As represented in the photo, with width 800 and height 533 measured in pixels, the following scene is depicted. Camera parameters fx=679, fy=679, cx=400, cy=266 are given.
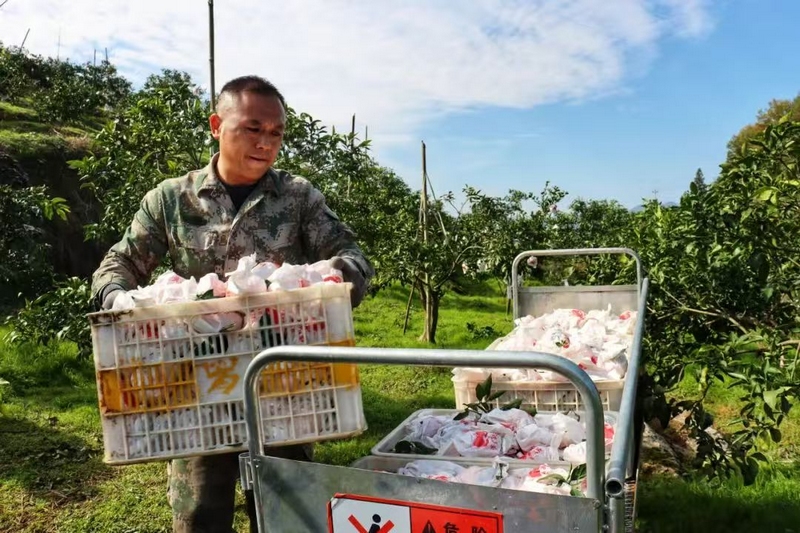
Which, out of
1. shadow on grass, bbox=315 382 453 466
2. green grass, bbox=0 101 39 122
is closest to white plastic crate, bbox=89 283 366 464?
shadow on grass, bbox=315 382 453 466

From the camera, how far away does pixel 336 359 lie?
4.58 feet

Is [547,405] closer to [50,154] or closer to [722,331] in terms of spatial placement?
[722,331]

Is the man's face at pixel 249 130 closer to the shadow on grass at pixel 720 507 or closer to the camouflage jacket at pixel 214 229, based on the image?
the camouflage jacket at pixel 214 229

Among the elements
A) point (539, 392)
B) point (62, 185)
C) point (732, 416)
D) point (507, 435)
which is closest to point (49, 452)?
point (539, 392)

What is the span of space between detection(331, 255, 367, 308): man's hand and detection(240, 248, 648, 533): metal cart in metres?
0.67

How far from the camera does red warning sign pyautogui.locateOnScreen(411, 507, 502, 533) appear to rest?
1.27m

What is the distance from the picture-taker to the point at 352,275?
2.14 meters

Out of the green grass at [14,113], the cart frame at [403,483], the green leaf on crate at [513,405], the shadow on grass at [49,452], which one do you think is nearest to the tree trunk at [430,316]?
the shadow on grass at [49,452]

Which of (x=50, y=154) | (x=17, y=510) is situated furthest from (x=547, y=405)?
(x=50, y=154)

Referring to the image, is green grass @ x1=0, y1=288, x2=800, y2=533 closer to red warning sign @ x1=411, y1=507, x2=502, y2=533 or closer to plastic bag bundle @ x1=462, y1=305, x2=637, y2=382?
plastic bag bundle @ x1=462, y1=305, x2=637, y2=382

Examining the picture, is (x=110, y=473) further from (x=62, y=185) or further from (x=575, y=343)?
(x=62, y=185)

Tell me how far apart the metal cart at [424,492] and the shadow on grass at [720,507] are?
7.31 ft

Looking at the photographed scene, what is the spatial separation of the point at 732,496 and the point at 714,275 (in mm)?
1253

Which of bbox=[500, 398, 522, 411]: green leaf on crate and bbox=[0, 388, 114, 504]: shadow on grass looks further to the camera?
bbox=[0, 388, 114, 504]: shadow on grass
